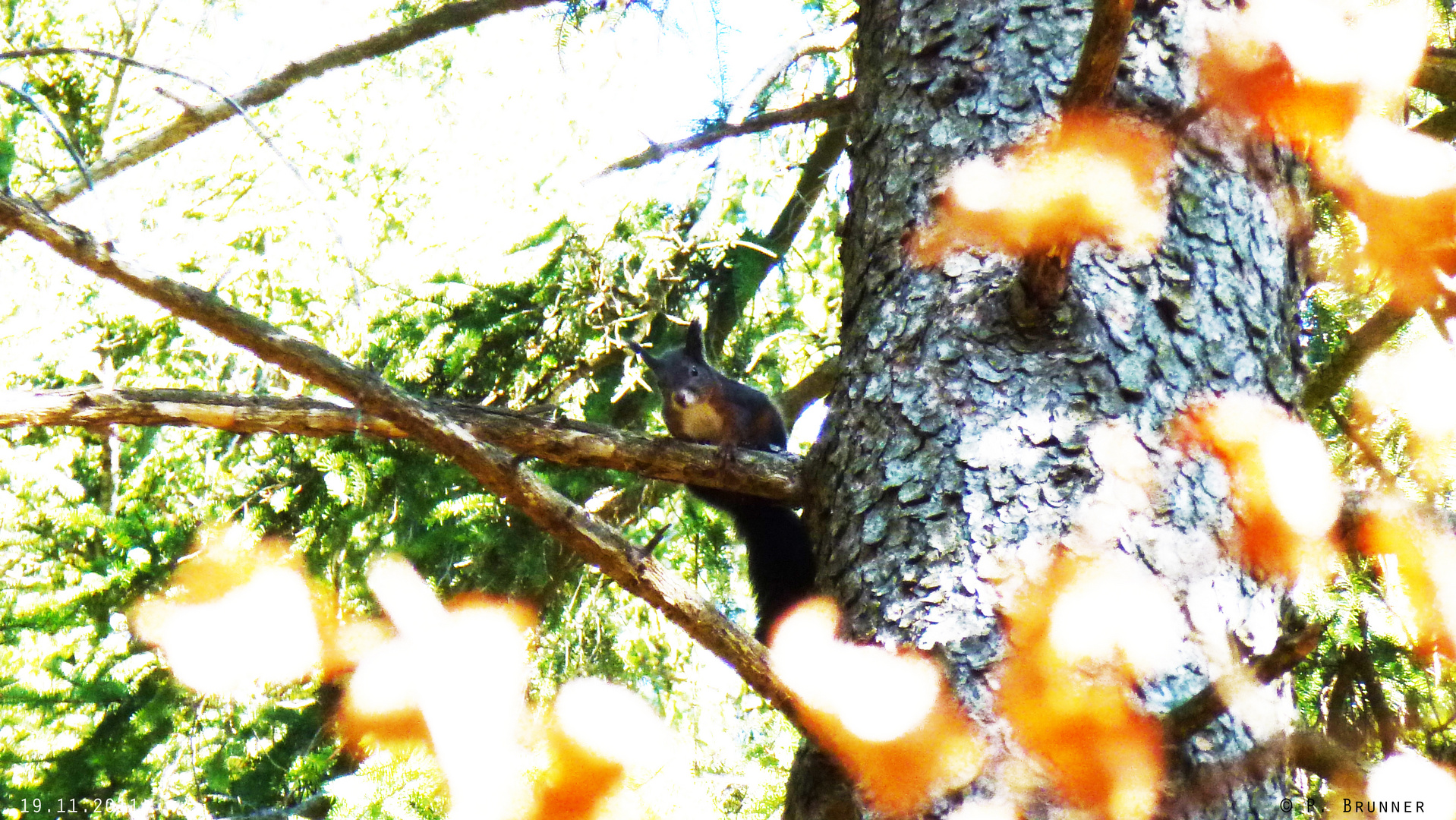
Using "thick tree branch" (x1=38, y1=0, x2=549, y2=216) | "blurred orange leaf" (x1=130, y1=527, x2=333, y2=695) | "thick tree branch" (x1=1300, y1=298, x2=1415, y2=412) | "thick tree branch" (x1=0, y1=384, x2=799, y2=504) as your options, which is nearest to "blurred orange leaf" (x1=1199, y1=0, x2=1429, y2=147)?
"thick tree branch" (x1=1300, y1=298, x2=1415, y2=412)

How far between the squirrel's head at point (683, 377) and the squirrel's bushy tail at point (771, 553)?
31.4 inches

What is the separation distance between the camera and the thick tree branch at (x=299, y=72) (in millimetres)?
2695

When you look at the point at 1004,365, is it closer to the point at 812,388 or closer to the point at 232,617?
the point at 812,388

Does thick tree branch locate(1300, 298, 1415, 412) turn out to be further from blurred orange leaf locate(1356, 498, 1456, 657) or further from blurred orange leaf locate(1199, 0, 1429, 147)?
blurred orange leaf locate(1356, 498, 1456, 657)

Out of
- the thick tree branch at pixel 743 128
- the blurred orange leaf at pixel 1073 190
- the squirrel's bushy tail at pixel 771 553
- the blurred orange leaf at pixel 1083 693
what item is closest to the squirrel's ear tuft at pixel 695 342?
the squirrel's bushy tail at pixel 771 553

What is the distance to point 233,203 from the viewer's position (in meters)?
4.67

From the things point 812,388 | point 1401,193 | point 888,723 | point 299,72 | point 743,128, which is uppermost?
point 299,72

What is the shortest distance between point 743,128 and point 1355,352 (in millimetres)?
1498

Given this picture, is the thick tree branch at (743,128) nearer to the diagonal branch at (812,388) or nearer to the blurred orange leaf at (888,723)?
the diagonal branch at (812,388)

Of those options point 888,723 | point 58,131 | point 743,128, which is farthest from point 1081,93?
point 58,131

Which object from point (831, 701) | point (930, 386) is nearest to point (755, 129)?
point (930, 386)

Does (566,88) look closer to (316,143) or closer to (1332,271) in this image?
(316,143)

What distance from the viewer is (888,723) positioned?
151 cm

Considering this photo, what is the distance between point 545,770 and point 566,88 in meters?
2.34
